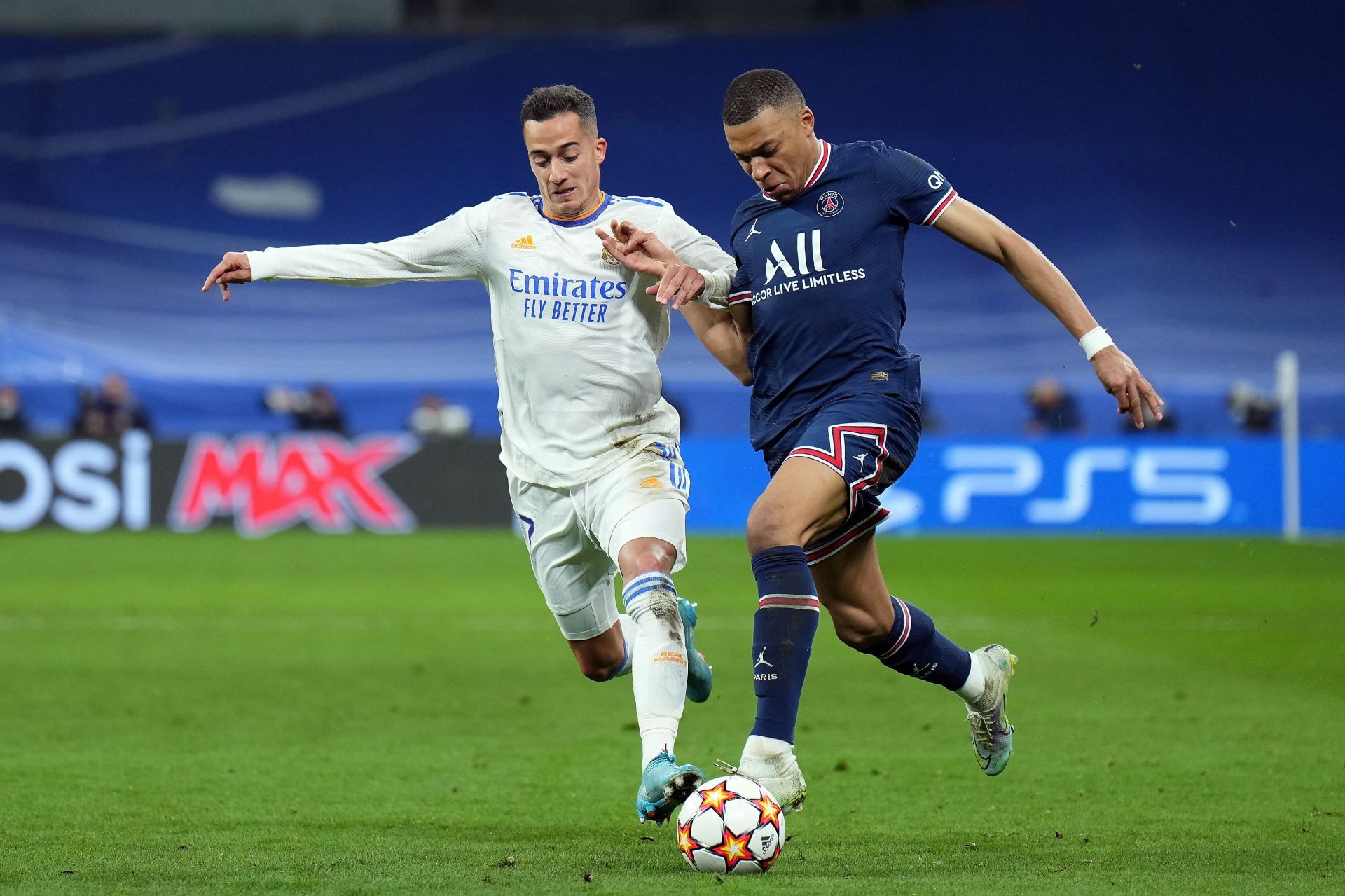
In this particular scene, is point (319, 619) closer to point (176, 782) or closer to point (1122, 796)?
point (176, 782)

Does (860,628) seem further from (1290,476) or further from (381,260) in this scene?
(1290,476)

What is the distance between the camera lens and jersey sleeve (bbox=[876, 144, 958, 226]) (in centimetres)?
493

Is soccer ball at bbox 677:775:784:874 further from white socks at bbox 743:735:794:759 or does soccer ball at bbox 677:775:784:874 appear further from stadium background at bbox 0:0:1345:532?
stadium background at bbox 0:0:1345:532

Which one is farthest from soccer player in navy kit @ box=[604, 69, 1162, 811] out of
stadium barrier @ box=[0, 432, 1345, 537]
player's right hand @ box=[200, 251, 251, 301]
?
stadium barrier @ box=[0, 432, 1345, 537]

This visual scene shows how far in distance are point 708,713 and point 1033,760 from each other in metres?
1.75

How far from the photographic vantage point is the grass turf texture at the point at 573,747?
13.9ft

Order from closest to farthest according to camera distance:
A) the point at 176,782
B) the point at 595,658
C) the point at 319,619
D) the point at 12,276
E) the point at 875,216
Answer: the point at 875,216 → the point at 176,782 → the point at 595,658 → the point at 319,619 → the point at 12,276

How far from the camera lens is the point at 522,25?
29.9 m

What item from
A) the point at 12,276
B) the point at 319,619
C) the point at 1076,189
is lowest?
the point at 319,619

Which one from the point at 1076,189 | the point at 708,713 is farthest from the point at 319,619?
the point at 1076,189

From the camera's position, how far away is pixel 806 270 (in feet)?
16.1

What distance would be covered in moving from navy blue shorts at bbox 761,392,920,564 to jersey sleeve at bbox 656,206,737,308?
0.50 metres

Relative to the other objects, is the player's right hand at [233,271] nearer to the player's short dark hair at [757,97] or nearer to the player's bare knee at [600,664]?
the player's short dark hair at [757,97]

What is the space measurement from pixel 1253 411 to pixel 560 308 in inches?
703
